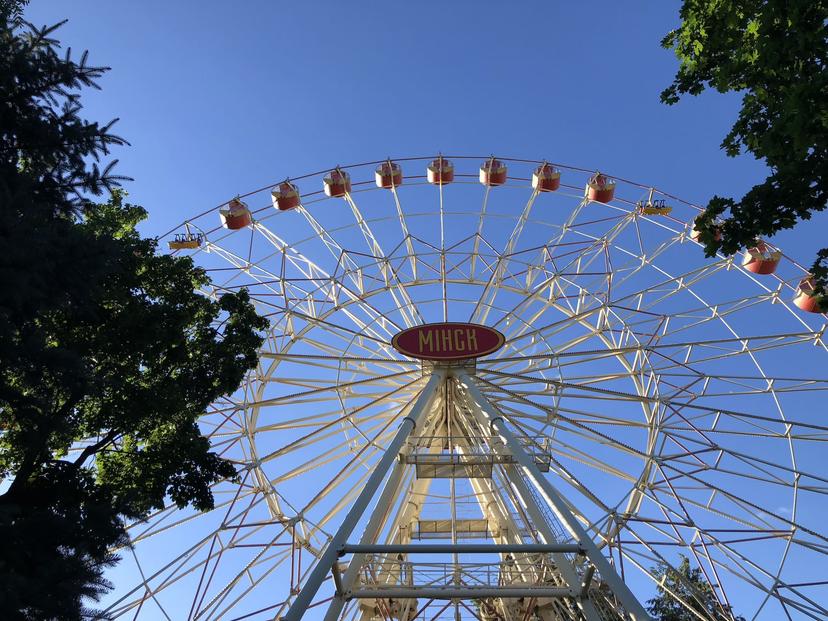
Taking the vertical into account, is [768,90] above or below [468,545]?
above

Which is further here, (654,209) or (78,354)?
(654,209)

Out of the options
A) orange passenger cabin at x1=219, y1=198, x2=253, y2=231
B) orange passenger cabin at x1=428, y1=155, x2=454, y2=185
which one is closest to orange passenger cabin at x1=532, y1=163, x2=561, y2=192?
orange passenger cabin at x1=428, y1=155, x2=454, y2=185

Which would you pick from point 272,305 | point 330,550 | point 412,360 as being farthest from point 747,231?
point 272,305

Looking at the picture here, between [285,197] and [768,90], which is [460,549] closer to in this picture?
[768,90]

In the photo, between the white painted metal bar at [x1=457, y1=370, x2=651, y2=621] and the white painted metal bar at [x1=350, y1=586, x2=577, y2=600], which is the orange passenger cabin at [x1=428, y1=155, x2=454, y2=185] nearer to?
the white painted metal bar at [x1=457, y1=370, x2=651, y2=621]

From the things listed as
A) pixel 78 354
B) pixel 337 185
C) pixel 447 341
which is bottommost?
pixel 78 354

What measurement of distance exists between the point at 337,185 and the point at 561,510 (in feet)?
50.8

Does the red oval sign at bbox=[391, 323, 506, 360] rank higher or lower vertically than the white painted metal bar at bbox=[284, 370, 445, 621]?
higher

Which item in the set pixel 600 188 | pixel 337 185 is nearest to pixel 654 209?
pixel 600 188

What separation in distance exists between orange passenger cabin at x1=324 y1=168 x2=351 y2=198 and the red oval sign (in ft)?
25.5

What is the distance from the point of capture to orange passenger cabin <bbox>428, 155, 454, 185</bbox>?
24.4 meters

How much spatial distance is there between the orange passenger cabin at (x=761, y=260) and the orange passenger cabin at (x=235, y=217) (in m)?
15.9

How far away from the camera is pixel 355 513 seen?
441 inches

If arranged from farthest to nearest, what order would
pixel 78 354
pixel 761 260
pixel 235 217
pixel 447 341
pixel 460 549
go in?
pixel 235 217, pixel 761 260, pixel 447 341, pixel 460 549, pixel 78 354
